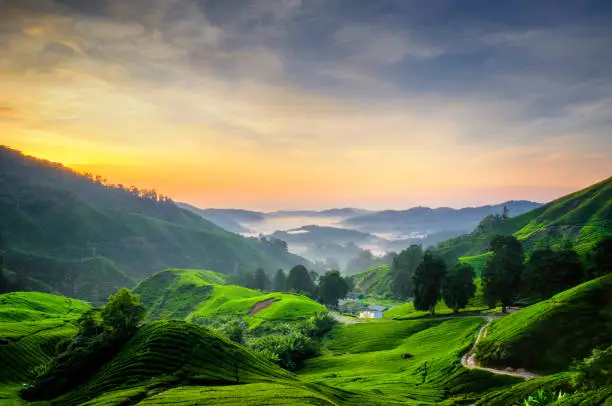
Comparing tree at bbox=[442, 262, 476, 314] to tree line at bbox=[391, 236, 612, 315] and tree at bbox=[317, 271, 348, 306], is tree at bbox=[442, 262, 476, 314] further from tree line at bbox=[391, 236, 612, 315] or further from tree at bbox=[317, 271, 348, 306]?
tree at bbox=[317, 271, 348, 306]

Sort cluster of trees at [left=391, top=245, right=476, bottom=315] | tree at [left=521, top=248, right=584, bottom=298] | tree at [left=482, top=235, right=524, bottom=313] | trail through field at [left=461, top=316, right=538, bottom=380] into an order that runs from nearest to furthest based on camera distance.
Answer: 1. trail through field at [left=461, top=316, right=538, bottom=380]
2. tree at [left=521, top=248, right=584, bottom=298]
3. tree at [left=482, top=235, right=524, bottom=313]
4. cluster of trees at [left=391, top=245, right=476, bottom=315]

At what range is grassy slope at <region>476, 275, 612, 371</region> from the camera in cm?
5778

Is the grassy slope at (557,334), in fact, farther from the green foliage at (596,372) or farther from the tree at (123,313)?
the tree at (123,313)

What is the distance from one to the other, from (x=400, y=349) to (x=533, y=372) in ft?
118

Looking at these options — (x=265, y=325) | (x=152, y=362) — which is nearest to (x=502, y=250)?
(x=265, y=325)

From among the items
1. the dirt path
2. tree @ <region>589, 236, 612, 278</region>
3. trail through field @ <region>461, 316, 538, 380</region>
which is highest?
tree @ <region>589, 236, 612, 278</region>

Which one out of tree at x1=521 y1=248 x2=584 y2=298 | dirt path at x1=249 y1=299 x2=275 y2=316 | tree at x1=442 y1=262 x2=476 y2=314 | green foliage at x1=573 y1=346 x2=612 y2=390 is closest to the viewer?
green foliage at x1=573 y1=346 x2=612 y2=390

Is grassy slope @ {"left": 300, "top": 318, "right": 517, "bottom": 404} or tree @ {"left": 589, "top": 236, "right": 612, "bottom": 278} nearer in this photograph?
grassy slope @ {"left": 300, "top": 318, "right": 517, "bottom": 404}

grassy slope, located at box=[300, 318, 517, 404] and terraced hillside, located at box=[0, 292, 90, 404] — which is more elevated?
terraced hillside, located at box=[0, 292, 90, 404]

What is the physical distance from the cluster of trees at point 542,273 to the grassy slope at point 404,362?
37.1ft

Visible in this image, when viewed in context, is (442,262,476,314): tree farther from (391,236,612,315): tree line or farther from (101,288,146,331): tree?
(101,288,146,331): tree

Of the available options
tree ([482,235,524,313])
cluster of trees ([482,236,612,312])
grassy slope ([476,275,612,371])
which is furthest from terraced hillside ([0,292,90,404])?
cluster of trees ([482,236,612,312])

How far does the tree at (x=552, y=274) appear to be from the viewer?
3669 inches

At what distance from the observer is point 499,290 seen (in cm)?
9675
